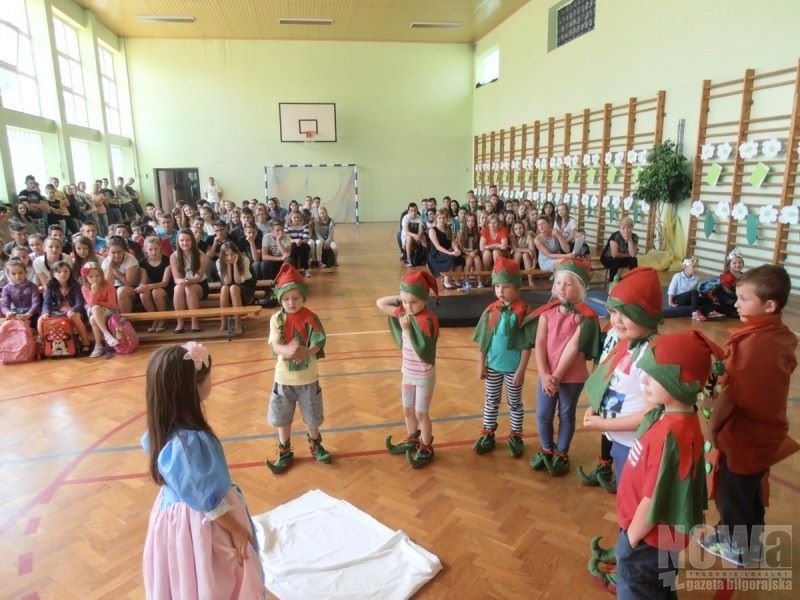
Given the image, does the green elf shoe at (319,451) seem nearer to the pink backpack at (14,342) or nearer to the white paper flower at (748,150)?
the pink backpack at (14,342)

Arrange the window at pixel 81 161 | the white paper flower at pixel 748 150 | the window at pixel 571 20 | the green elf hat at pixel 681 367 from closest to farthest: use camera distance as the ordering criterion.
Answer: the green elf hat at pixel 681 367 < the white paper flower at pixel 748 150 < the window at pixel 571 20 < the window at pixel 81 161

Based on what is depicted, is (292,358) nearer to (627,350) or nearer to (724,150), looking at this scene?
(627,350)

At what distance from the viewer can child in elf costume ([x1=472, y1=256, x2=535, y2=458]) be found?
10.0ft

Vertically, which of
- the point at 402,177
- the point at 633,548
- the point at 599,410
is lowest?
the point at 633,548

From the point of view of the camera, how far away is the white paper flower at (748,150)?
272 inches

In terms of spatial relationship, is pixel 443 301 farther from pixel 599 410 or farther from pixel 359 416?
pixel 599 410

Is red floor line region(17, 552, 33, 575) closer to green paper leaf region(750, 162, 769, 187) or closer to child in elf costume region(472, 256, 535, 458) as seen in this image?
child in elf costume region(472, 256, 535, 458)

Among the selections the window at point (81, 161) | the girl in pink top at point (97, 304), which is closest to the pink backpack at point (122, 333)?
the girl in pink top at point (97, 304)

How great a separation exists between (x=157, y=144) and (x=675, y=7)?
14890 mm

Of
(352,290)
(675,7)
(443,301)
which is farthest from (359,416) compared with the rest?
(675,7)

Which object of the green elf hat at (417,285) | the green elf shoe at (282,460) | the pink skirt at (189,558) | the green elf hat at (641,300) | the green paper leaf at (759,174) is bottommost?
the green elf shoe at (282,460)

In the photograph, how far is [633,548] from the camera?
1696mm

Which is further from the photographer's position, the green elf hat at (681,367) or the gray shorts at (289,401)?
the gray shorts at (289,401)

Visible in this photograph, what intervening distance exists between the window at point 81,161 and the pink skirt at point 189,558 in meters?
14.0
